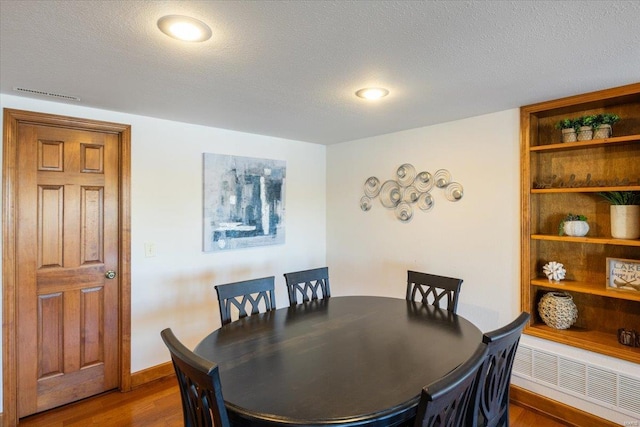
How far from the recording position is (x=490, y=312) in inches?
110

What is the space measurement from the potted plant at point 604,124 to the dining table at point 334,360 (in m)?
1.59

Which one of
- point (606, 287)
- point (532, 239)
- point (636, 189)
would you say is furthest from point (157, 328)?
point (636, 189)

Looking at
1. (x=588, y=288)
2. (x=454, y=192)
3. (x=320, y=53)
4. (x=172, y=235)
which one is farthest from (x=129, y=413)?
(x=588, y=288)

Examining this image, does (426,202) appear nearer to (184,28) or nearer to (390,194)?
(390,194)

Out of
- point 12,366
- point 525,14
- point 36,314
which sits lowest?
point 12,366

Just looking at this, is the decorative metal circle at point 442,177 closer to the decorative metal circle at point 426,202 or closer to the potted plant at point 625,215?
the decorative metal circle at point 426,202

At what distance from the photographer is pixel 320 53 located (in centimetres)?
166

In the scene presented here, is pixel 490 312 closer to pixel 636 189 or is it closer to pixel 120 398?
pixel 636 189

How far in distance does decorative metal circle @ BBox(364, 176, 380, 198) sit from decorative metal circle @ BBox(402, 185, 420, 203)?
35 cm

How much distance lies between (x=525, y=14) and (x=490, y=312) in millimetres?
2252

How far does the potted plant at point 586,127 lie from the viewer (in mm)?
2314

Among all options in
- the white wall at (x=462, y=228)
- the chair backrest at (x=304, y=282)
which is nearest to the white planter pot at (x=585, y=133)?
the white wall at (x=462, y=228)

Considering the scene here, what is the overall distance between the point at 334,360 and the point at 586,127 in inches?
91.5

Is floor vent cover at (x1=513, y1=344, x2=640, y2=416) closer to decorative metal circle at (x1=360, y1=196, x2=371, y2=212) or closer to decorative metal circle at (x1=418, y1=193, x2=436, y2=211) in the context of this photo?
decorative metal circle at (x1=418, y1=193, x2=436, y2=211)
